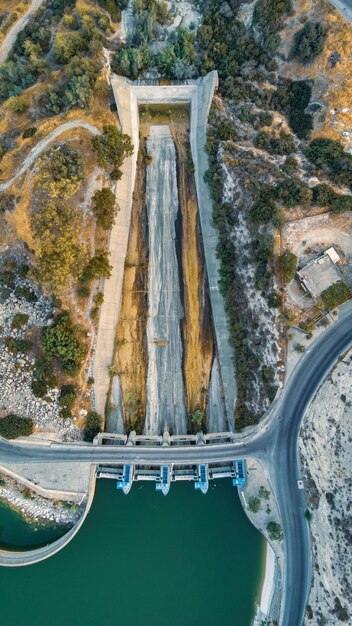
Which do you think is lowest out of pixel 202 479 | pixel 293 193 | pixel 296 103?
pixel 202 479

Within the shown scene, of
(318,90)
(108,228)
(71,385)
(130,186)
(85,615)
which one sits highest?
(318,90)

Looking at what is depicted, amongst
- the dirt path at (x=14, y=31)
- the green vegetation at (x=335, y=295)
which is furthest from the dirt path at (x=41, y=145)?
the green vegetation at (x=335, y=295)

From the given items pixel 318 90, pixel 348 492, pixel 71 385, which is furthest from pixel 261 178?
pixel 348 492

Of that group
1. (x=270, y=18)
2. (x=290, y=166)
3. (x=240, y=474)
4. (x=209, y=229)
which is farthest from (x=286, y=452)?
(x=270, y=18)

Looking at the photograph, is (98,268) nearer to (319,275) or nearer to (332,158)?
(319,275)

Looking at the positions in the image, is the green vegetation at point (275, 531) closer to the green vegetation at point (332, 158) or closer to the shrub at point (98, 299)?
the shrub at point (98, 299)

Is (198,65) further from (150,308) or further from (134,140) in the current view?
(150,308)
